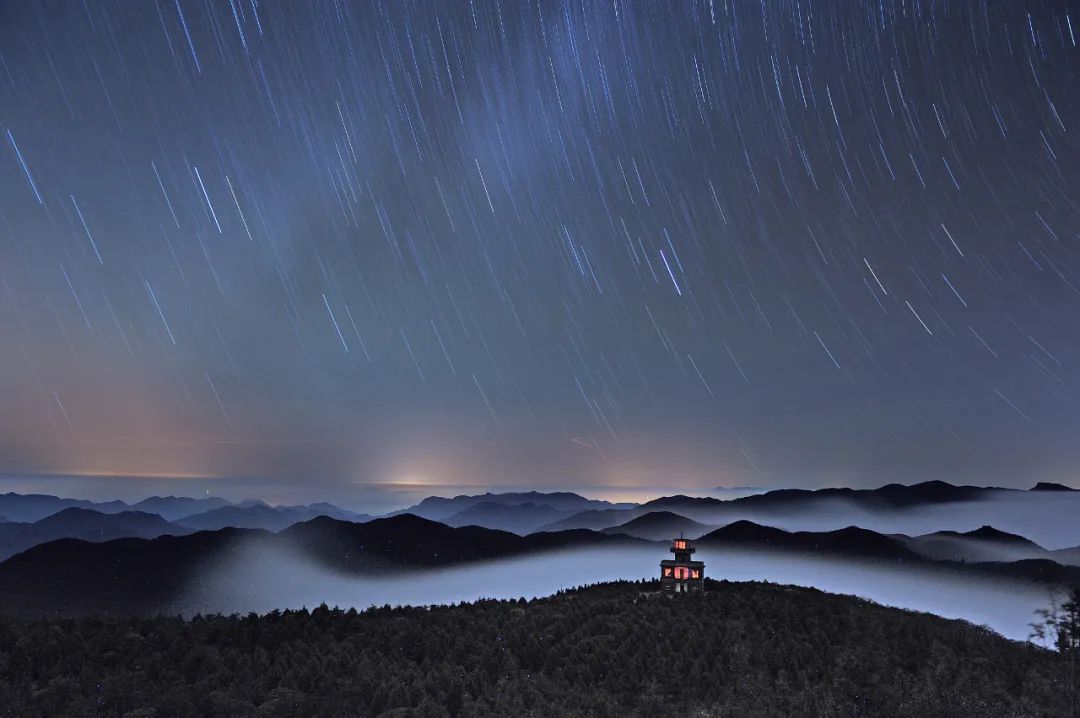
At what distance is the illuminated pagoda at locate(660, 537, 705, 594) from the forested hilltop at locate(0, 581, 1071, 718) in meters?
8.60

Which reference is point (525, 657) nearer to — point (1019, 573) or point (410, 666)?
point (410, 666)

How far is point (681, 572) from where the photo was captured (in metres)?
63.0

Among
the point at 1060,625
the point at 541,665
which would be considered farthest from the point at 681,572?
the point at 1060,625

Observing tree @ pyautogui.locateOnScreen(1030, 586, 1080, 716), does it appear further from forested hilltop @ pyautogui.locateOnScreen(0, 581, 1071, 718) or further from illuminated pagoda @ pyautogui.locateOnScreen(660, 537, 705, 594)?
illuminated pagoda @ pyautogui.locateOnScreen(660, 537, 705, 594)

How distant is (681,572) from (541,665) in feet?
89.8

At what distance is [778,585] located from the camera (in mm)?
68750

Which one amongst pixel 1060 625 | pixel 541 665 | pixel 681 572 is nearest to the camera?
pixel 541 665

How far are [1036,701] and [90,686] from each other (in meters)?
43.1

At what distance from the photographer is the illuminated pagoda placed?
6256 centimetres

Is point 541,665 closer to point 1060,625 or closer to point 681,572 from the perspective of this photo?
point 681,572

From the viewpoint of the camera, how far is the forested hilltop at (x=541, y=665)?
96.7 ft

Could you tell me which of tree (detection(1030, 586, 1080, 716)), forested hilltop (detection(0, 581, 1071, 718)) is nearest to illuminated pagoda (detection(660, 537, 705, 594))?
forested hilltop (detection(0, 581, 1071, 718))

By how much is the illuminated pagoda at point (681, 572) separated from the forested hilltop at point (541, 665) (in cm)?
860

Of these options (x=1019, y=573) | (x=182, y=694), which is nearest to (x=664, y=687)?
(x=182, y=694)
